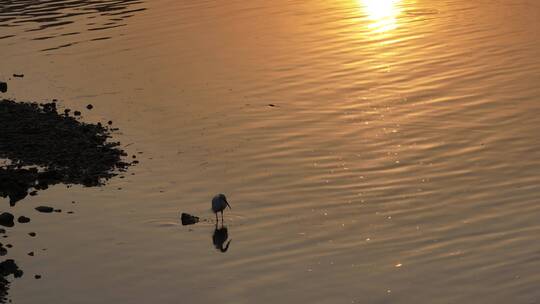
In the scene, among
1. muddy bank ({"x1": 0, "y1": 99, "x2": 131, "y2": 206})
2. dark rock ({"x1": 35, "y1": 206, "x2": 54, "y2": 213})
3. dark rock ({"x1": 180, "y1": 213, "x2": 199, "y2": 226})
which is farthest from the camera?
muddy bank ({"x1": 0, "y1": 99, "x2": 131, "y2": 206})

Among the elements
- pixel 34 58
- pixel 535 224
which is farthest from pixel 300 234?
pixel 34 58

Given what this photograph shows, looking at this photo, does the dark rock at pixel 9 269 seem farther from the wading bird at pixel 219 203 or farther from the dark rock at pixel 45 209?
the wading bird at pixel 219 203

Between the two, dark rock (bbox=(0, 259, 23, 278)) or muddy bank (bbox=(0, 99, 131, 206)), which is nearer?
dark rock (bbox=(0, 259, 23, 278))

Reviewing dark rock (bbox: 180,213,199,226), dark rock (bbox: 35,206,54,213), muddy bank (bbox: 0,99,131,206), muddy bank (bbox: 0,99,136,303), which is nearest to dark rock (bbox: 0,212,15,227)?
muddy bank (bbox: 0,99,136,303)

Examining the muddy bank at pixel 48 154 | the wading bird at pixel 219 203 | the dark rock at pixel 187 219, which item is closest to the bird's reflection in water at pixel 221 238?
the wading bird at pixel 219 203

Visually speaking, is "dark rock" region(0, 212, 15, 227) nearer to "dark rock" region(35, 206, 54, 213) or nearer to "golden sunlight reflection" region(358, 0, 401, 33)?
"dark rock" region(35, 206, 54, 213)

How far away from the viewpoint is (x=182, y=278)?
1950 centimetres

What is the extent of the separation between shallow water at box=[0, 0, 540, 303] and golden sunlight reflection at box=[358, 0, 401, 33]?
0.76 ft

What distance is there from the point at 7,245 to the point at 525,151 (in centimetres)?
1277

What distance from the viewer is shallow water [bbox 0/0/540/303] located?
1927 cm

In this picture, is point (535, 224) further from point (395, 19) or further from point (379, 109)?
point (395, 19)

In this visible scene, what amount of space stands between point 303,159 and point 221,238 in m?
5.51

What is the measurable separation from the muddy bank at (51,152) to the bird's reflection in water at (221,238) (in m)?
4.36

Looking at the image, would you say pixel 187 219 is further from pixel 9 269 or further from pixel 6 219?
pixel 9 269
